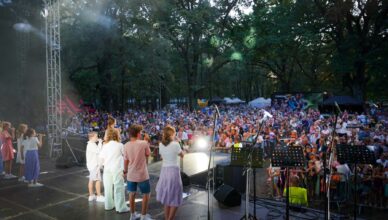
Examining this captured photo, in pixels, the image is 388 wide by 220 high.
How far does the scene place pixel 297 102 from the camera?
1102 inches

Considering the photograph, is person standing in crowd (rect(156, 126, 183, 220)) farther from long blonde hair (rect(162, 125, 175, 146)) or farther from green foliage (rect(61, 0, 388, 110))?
green foliage (rect(61, 0, 388, 110))

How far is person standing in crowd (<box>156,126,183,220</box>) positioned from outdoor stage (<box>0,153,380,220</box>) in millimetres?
1055

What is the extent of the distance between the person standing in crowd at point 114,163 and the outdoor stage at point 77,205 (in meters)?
0.36

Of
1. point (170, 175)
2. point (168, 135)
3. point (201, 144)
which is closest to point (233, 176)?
point (170, 175)

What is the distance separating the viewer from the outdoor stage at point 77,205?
18.8ft

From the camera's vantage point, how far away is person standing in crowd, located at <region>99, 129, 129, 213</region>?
5.51 metres

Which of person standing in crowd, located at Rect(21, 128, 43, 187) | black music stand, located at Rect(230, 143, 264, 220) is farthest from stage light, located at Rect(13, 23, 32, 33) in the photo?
black music stand, located at Rect(230, 143, 264, 220)

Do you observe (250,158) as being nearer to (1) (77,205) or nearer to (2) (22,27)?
(1) (77,205)

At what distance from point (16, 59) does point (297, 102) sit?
22070 millimetres

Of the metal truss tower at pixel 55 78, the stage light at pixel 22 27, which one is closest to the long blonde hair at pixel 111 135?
the metal truss tower at pixel 55 78

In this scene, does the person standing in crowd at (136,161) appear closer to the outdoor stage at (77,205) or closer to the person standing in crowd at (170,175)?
the person standing in crowd at (170,175)

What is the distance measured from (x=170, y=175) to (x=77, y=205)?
2.78 m

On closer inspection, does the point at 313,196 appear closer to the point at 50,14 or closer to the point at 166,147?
the point at 166,147

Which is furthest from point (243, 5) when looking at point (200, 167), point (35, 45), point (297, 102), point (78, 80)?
point (200, 167)
